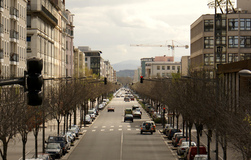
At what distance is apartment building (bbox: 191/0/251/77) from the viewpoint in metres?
94.1

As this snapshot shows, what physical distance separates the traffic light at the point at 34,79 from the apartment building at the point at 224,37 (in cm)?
7876

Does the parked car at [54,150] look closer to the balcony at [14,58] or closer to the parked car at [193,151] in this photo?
the parked car at [193,151]

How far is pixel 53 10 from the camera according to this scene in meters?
99.9

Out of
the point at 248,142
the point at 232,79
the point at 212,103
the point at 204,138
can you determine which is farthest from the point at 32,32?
the point at 248,142

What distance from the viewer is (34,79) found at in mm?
11008

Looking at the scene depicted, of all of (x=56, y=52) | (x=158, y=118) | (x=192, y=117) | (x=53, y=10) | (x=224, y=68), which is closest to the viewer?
(x=192, y=117)

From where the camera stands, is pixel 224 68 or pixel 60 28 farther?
pixel 60 28

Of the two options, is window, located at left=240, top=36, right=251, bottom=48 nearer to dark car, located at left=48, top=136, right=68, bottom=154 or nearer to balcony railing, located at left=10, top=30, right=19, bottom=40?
→ balcony railing, located at left=10, top=30, right=19, bottom=40

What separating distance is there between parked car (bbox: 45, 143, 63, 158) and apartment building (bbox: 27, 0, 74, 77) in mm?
27482

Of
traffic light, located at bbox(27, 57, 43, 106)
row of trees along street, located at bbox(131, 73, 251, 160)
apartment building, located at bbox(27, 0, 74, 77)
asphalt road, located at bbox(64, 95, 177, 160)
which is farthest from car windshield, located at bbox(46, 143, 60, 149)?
traffic light, located at bbox(27, 57, 43, 106)

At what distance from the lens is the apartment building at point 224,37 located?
9406 centimetres

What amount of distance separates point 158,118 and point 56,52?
28307mm

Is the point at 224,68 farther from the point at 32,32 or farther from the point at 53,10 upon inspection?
the point at 53,10

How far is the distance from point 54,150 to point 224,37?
2383 inches
